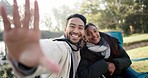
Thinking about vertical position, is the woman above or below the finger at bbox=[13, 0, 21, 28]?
below

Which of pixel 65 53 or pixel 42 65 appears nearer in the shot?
pixel 42 65

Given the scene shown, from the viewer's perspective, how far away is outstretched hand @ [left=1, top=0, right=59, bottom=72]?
985 mm

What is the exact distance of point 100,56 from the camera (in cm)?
270

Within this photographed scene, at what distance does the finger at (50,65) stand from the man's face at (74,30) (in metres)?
1.15

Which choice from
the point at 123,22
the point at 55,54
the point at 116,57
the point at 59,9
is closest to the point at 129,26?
the point at 123,22

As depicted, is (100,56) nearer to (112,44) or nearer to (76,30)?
(112,44)

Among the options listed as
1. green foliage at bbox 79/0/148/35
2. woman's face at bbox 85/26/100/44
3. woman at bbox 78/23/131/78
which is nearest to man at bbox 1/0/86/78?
woman at bbox 78/23/131/78

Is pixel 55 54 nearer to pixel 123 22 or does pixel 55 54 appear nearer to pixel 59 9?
pixel 123 22

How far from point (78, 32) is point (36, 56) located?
3.96 ft

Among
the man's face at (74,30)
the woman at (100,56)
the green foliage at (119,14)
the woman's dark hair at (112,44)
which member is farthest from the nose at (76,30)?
the green foliage at (119,14)

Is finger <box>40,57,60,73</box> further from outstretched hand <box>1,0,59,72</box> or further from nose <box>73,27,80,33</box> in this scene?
nose <box>73,27,80,33</box>

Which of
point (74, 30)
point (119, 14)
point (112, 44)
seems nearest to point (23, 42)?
point (74, 30)

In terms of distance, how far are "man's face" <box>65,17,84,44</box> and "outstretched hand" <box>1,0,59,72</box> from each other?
1.06m

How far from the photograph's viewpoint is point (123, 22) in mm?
19891
